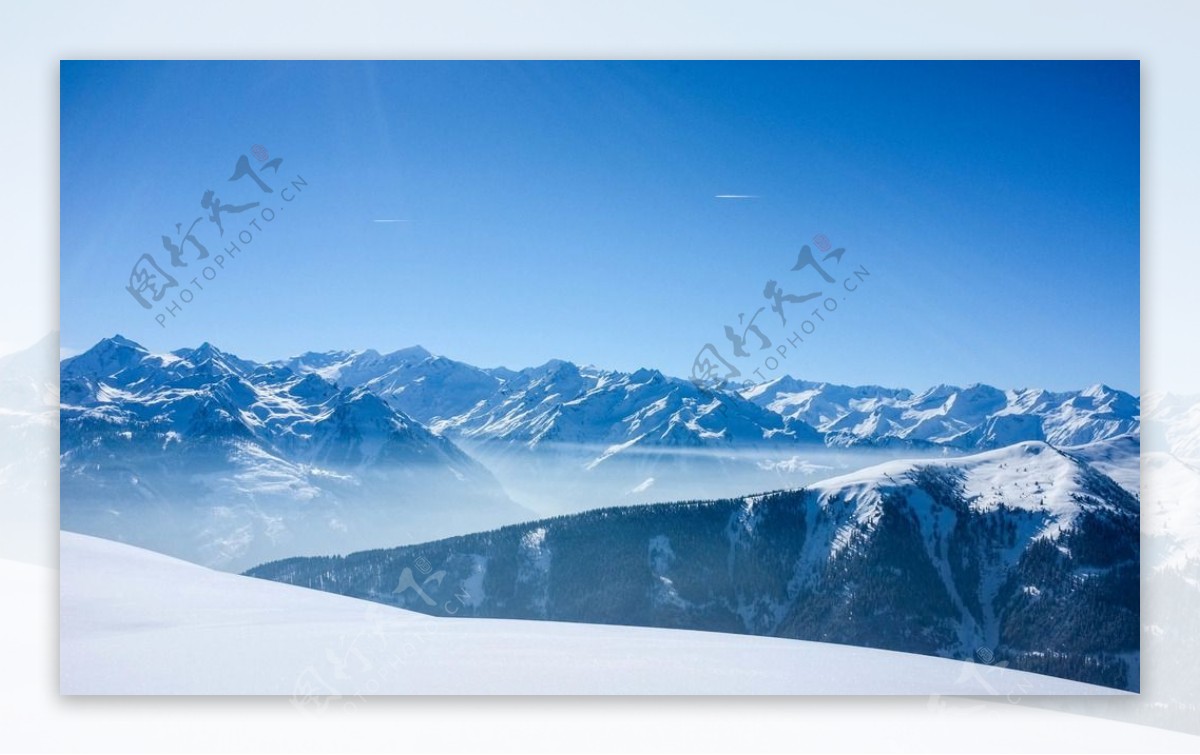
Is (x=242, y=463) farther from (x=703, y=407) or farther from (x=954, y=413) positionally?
(x=954, y=413)

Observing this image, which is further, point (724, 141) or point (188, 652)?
point (724, 141)

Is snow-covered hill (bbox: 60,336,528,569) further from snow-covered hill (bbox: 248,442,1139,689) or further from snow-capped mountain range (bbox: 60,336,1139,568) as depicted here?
snow-covered hill (bbox: 248,442,1139,689)

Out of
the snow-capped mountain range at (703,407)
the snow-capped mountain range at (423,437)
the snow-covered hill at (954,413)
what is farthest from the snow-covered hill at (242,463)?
the snow-covered hill at (954,413)

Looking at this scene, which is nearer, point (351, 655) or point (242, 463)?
point (351, 655)

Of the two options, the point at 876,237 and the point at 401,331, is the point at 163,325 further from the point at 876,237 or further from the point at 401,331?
the point at 876,237

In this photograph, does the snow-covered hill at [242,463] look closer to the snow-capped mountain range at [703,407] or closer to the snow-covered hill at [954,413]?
the snow-capped mountain range at [703,407]

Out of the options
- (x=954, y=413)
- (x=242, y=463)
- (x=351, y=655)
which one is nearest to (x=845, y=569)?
(x=954, y=413)

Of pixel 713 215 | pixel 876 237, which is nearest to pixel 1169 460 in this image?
pixel 876 237
